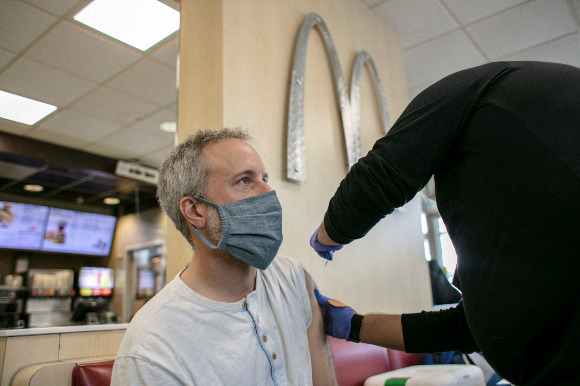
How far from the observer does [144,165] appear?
716 cm

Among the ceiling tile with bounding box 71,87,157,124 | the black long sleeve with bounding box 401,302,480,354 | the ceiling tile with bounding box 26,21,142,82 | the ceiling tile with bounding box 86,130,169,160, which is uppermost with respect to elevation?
the ceiling tile with bounding box 26,21,142,82

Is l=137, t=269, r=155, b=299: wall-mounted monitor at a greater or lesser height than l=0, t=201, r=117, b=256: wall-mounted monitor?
lesser

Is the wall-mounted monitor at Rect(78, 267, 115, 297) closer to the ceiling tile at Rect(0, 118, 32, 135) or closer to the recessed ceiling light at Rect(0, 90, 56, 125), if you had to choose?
the ceiling tile at Rect(0, 118, 32, 135)

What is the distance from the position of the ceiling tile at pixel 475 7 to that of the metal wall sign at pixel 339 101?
3.18ft

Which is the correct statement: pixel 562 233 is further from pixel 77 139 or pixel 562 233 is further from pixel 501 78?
pixel 77 139

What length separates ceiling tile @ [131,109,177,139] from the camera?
17.4ft

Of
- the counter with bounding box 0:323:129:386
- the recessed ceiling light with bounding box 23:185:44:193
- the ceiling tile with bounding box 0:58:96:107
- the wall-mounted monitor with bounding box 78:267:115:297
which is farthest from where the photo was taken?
the wall-mounted monitor with bounding box 78:267:115:297

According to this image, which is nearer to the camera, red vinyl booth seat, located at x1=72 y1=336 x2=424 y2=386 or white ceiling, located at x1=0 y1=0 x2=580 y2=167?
red vinyl booth seat, located at x1=72 y1=336 x2=424 y2=386

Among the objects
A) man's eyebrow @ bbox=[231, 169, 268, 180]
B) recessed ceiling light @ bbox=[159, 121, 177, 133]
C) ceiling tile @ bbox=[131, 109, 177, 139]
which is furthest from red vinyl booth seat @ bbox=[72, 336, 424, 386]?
recessed ceiling light @ bbox=[159, 121, 177, 133]

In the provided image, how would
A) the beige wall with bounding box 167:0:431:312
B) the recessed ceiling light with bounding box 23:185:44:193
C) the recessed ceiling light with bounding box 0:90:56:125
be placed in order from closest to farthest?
1. the beige wall with bounding box 167:0:431:312
2. the recessed ceiling light with bounding box 0:90:56:125
3. the recessed ceiling light with bounding box 23:185:44:193

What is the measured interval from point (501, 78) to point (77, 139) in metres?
6.01

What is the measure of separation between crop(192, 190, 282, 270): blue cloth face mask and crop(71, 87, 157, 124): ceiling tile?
3.86 m

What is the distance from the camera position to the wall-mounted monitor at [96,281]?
295 inches

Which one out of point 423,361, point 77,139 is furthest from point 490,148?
point 77,139
